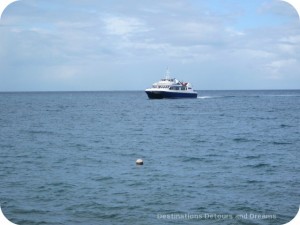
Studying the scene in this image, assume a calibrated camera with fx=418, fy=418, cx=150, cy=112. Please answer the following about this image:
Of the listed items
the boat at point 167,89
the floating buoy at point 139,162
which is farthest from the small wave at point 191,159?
the boat at point 167,89

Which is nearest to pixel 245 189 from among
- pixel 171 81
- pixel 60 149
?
pixel 60 149

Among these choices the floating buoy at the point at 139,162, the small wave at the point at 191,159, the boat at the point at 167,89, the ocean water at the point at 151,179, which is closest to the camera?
the ocean water at the point at 151,179

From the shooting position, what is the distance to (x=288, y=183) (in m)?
12.9

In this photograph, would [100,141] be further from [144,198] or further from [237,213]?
[237,213]

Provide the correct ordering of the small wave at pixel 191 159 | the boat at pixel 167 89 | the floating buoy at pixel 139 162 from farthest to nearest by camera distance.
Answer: the boat at pixel 167 89 → the small wave at pixel 191 159 → the floating buoy at pixel 139 162

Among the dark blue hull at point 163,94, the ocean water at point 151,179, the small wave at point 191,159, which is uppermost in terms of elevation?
the dark blue hull at point 163,94

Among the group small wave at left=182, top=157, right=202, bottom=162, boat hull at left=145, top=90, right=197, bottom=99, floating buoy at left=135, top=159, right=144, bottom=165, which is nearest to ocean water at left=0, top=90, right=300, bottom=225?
small wave at left=182, top=157, right=202, bottom=162

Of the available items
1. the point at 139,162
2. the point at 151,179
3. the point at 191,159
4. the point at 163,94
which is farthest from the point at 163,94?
the point at 151,179

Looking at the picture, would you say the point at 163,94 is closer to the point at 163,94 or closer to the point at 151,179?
the point at 163,94

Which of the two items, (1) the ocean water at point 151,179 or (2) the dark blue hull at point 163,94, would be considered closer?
(1) the ocean water at point 151,179

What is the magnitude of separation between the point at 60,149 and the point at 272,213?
1212 centimetres

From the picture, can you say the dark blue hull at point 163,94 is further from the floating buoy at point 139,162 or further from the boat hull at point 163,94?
the floating buoy at point 139,162

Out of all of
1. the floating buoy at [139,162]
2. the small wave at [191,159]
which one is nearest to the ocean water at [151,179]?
the small wave at [191,159]

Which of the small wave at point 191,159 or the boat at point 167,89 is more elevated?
the boat at point 167,89
